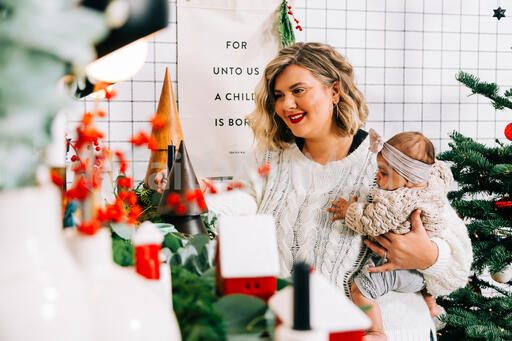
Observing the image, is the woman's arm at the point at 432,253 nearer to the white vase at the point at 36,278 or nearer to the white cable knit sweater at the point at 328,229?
the white cable knit sweater at the point at 328,229

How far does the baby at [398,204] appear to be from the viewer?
1547mm

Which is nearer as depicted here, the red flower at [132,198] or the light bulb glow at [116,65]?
the light bulb glow at [116,65]

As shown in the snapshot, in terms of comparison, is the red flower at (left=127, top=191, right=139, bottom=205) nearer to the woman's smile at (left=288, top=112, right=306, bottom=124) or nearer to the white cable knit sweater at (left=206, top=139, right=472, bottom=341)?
the white cable knit sweater at (left=206, top=139, right=472, bottom=341)

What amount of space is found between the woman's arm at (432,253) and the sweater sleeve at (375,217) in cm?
5

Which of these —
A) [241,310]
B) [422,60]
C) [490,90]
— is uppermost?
[422,60]

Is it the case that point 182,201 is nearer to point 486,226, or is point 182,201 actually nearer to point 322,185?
point 322,185

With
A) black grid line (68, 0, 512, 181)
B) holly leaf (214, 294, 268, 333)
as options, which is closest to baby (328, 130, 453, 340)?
holly leaf (214, 294, 268, 333)

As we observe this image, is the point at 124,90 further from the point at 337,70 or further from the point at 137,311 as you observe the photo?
the point at 137,311

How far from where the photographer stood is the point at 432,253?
61.3 inches

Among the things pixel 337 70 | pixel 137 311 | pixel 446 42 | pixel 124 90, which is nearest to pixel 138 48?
pixel 137 311

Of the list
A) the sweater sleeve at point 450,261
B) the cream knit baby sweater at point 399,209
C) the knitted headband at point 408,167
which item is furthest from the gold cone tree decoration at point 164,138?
the sweater sleeve at point 450,261

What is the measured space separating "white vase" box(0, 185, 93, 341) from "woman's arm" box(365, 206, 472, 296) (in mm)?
1338

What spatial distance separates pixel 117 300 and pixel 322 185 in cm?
146

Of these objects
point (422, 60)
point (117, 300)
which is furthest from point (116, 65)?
point (422, 60)
